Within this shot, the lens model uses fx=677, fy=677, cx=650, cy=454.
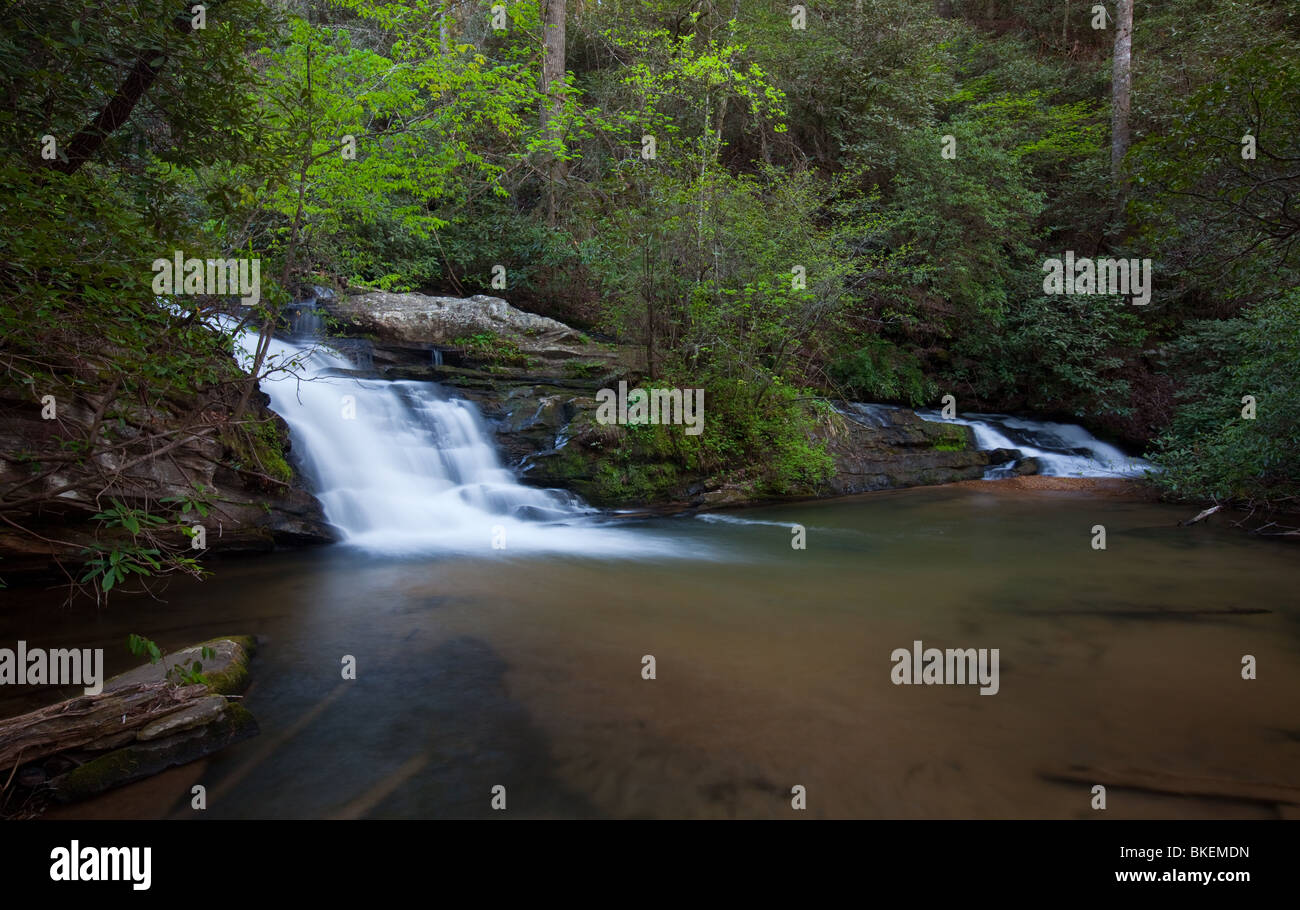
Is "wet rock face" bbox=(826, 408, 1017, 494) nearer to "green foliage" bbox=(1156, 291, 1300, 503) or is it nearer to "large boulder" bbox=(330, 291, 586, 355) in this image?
"green foliage" bbox=(1156, 291, 1300, 503)

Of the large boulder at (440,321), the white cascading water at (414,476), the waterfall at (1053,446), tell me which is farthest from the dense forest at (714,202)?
the white cascading water at (414,476)

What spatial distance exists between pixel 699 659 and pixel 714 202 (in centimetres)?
833

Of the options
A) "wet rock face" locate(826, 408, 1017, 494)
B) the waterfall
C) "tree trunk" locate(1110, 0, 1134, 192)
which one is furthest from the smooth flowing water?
"tree trunk" locate(1110, 0, 1134, 192)

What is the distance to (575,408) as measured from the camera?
11227 mm

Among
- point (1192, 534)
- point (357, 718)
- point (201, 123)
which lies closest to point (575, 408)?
point (201, 123)

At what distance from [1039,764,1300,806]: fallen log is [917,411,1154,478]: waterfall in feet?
38.9

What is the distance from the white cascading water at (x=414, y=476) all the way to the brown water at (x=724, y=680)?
2.99 ft

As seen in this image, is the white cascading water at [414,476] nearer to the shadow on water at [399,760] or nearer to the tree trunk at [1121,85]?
the shadow on water at [399,760]

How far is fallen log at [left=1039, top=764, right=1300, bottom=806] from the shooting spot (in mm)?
3340

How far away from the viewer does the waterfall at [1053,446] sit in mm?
14742

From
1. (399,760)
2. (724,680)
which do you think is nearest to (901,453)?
(724,680)

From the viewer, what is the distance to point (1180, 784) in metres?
3.46

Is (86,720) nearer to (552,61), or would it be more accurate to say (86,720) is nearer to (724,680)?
(724,680)
